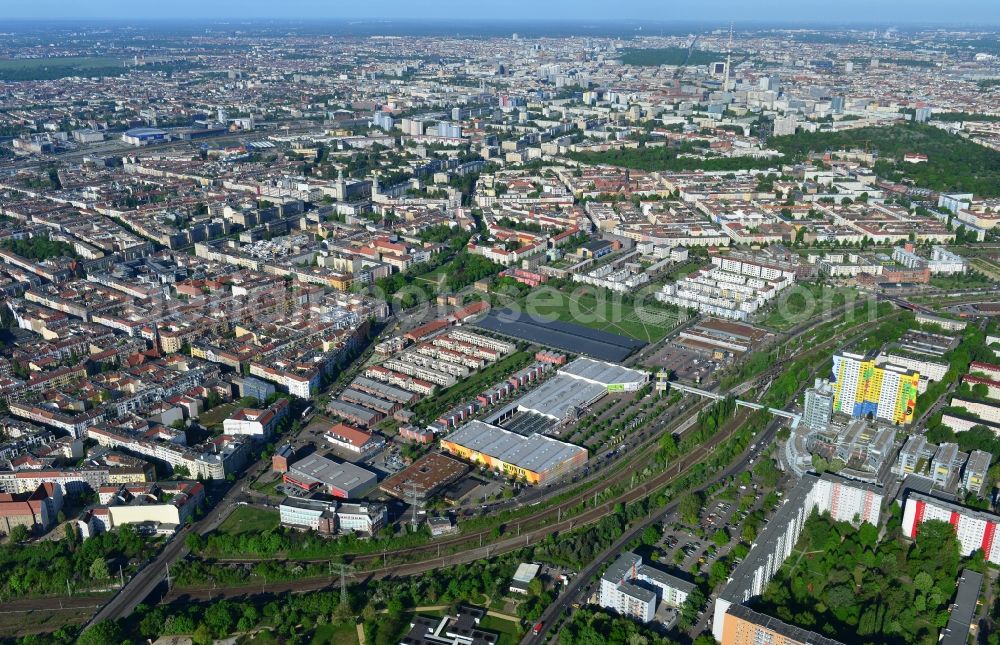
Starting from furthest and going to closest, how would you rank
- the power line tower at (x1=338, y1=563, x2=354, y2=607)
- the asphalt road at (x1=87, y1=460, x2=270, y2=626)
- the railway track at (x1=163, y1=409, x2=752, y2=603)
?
the railway track at (x1=163, y1=409, x2=752, y2=603) < the asphalt road at (x1=87, y1=460, x2=270, y2=626) < the power line tower at (x1=338, y1=563, x2=354, y2=607)

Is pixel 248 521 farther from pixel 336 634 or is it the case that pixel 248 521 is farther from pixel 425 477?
pixel 336 634

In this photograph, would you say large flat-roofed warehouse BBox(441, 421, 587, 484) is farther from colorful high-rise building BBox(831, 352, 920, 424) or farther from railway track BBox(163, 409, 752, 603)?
colorful high-rise building BBox(831, 352, 920, 424)

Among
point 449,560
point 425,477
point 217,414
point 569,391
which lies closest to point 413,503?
point 425,477

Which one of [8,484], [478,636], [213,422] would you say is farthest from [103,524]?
[478,636]

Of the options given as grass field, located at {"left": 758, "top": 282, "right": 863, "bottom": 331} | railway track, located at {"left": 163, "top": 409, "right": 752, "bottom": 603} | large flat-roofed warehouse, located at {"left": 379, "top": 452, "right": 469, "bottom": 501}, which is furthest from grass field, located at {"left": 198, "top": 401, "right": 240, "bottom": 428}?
grass field, located at {"left": 758, "top": 282, "right": 863, "bottom": 331}

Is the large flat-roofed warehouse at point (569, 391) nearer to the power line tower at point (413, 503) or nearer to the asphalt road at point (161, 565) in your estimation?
the power line tower at point (413, 503)

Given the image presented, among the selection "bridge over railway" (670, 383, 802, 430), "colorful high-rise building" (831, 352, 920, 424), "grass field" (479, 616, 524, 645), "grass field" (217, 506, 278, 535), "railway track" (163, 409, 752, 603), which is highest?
"colorful high-rise building" (831, 352, 920, 424)
